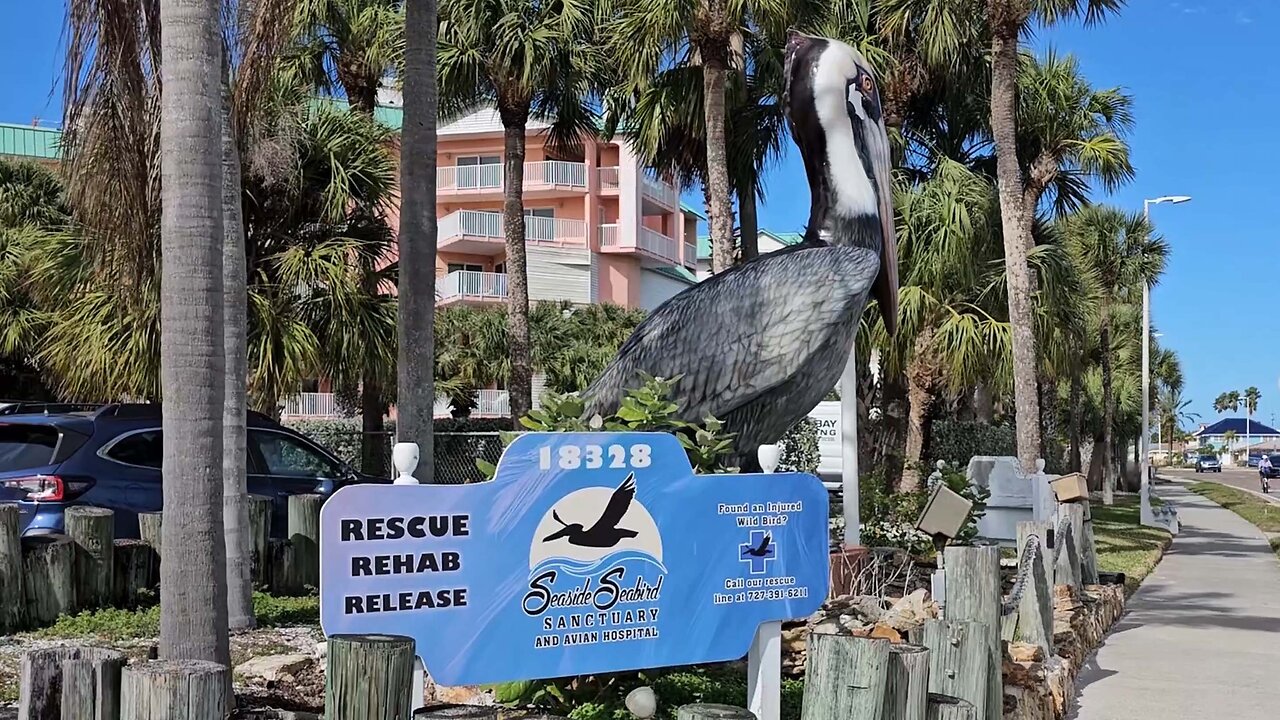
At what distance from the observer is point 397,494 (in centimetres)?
371

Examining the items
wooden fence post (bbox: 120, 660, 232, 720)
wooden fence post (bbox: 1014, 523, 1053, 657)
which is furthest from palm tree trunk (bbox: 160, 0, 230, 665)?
wooden fence post (bbox: 1014, 523, 1053, 657)

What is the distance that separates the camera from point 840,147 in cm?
708

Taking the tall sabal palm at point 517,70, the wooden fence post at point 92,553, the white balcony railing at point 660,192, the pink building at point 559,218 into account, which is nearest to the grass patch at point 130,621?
the wooden fence post at point 92,553

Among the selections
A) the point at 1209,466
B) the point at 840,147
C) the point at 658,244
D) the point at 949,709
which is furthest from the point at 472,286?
the point at 1209,466

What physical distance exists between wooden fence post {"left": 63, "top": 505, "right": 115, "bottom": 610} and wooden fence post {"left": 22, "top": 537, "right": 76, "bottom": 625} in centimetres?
6

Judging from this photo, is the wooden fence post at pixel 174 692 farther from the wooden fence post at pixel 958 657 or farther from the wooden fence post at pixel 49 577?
the wooden fence post at pixel 49 577

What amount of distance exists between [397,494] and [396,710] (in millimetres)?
863

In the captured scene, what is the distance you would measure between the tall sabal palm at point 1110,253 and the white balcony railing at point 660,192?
48.7 ft

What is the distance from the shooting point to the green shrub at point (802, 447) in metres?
19.0

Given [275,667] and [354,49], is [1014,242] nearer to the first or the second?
[354,49]

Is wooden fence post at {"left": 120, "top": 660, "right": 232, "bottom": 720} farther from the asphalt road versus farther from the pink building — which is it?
the asphalt road

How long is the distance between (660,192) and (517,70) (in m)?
24.4

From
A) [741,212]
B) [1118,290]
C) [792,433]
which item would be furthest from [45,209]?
[1118,290]

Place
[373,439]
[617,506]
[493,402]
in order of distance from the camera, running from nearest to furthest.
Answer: [617,506] < [373,439] < [493,402]
